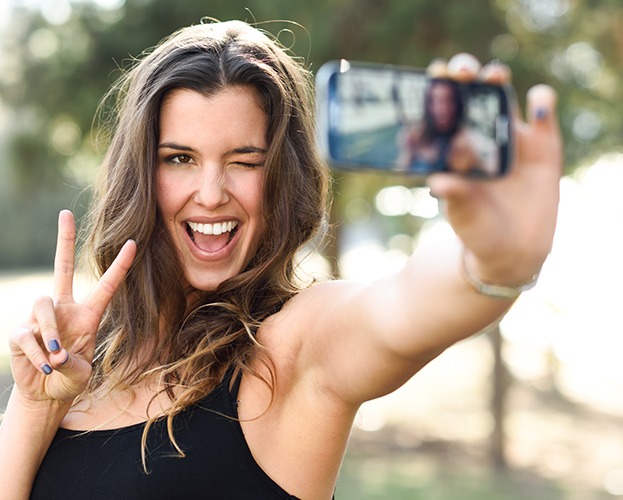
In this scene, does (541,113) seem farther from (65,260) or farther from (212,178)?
(65,260)

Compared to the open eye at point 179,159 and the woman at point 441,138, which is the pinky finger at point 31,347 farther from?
the woman at point 441,138

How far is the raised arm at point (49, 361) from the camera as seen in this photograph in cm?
158

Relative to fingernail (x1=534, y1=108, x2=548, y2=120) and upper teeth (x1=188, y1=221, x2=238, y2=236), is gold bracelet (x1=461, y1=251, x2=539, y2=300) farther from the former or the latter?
upper teeth (x1=188, y1=221, x2=238, y2=236)

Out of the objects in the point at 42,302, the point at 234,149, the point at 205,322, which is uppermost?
the point at 234,149

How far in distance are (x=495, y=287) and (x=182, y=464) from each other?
0.73 metres

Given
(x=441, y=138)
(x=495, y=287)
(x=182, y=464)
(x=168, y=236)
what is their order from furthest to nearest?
1. (x=168, y=236)
2. (x=182, y=464)
3. (x=495, y=287)
4. (x=441, y=138)

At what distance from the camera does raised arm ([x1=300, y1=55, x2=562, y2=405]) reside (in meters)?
0.98

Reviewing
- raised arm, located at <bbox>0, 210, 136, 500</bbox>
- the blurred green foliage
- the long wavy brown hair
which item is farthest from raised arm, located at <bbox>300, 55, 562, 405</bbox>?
the blurred green foliage

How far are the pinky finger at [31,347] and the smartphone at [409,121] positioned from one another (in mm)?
845

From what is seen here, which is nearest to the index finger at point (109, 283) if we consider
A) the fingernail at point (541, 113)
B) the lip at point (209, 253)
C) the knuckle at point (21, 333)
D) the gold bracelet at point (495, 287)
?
the knuckle at point (21, 333)

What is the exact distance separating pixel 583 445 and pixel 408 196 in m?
2.58

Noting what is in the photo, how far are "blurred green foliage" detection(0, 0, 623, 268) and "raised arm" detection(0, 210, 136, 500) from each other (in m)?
4.04

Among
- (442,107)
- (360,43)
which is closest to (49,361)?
(442,107)

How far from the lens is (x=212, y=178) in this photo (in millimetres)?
1753
